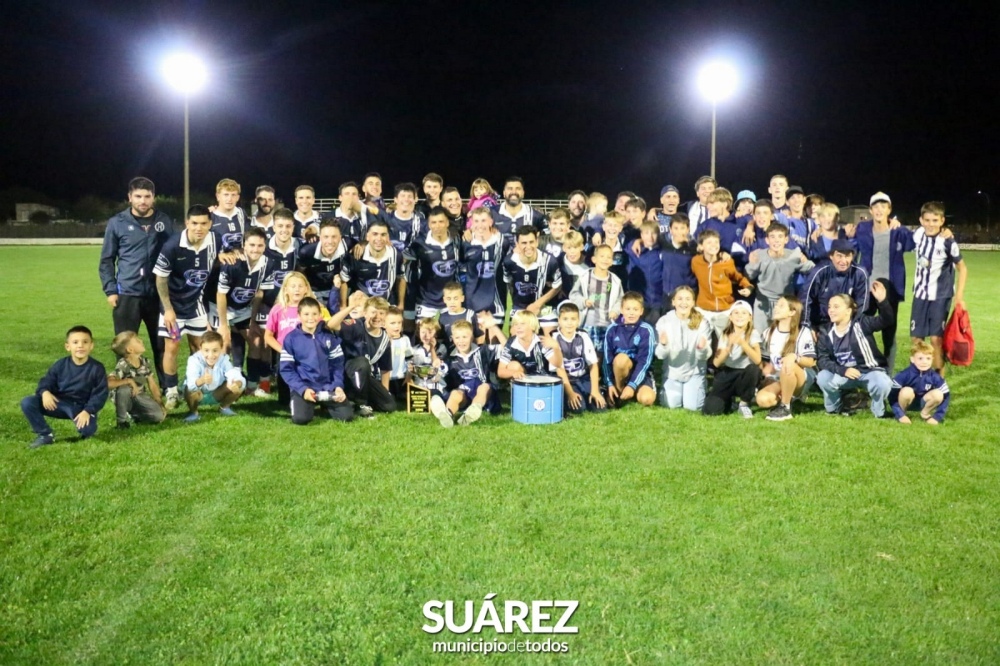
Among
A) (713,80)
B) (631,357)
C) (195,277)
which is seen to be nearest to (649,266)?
(631,357)

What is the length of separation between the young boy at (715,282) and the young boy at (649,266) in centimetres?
38

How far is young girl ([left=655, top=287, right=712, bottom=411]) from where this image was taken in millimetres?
6520

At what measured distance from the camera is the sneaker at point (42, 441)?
5.25 metres

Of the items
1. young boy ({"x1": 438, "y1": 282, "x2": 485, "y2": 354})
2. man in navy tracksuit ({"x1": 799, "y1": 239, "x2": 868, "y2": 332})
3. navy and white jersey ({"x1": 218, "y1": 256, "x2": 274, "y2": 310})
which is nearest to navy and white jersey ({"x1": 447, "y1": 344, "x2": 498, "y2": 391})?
young boy ({"x1": 438, "y1": 282, "x2": 485, "y2": 354})

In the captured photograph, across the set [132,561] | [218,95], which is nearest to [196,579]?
[132,561]

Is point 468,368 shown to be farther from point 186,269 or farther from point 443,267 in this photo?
point 186,269

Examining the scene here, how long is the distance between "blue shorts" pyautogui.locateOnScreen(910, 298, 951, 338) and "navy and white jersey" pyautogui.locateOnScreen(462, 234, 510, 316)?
A: 3.66 meters

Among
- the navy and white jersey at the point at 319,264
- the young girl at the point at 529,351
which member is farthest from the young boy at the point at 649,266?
the navy and white jersey at the point at 319,264

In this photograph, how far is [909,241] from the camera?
23.4 ft

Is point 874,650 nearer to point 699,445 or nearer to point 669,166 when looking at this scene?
point 699,445

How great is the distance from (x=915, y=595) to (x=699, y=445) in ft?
7.07

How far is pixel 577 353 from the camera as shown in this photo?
657 centimetres

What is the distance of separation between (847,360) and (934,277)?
1390 millimetres

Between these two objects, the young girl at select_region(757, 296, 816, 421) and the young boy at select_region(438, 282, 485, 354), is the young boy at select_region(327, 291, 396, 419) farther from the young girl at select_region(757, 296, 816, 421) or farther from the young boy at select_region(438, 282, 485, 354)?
the young girl at select_region(757, 296, 816, 421)
